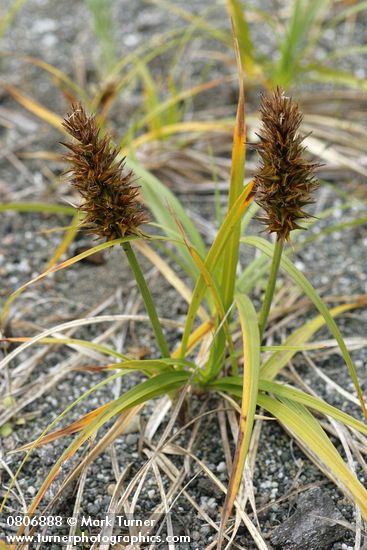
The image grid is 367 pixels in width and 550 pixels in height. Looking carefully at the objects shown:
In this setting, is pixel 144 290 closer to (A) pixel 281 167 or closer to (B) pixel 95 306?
(A) pixel 281 167

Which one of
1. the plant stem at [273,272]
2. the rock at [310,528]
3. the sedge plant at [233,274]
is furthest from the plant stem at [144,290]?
the rock at [310,528]

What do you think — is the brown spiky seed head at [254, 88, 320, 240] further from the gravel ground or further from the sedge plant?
the gravel ground

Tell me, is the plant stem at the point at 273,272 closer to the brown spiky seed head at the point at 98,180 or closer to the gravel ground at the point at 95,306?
the brown spiky seed head at the point at 98,180

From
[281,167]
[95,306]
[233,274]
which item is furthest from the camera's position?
[95,306]

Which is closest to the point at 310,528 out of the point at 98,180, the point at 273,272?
the point at 273,272

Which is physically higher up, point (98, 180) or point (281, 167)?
point (281, 167)

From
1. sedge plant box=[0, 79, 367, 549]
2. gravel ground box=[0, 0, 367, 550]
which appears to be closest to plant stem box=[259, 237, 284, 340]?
sedge plant box=[0, 79, 367, 549]

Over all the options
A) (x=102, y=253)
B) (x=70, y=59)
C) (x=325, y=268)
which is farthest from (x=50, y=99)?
(x=325, y=268)

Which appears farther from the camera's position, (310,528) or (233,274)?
(233,274)
